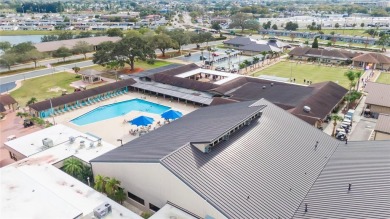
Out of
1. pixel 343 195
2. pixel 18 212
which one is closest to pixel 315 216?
Result: pixel 343 195

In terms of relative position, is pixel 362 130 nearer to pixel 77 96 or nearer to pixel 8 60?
pixel 77 96

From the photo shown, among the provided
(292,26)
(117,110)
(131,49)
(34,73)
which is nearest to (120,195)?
(117,110)

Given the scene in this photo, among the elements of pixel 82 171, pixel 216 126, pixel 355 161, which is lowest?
pixel 82 171

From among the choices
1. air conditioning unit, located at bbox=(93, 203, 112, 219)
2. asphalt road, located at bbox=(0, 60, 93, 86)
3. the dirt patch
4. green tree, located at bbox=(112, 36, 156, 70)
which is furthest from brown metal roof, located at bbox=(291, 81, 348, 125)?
asphalt road, located at bbox=(0, 60, 93, 86)

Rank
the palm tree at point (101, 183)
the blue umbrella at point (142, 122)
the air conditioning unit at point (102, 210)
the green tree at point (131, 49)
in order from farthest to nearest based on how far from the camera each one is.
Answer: the green tree at point (131, 49) < the blue umbrella at point (142, 122) < the palm tree at point (101, 183) < the air conditioning unit at point (102, 210)

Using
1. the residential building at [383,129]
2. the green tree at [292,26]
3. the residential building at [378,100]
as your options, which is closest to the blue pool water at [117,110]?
the residential building at [383,129]

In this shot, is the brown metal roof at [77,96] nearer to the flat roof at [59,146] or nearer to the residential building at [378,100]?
the flat roof at [59,146]

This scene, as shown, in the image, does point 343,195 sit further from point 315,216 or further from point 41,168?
point 41,168
